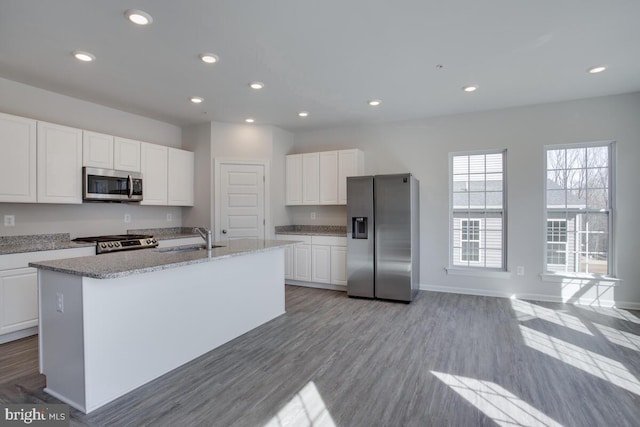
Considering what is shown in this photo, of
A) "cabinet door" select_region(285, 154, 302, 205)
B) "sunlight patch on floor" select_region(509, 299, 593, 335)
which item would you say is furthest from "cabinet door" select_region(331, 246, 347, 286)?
"sunlight patch on floor" select_region(509, 299, 593, 335)

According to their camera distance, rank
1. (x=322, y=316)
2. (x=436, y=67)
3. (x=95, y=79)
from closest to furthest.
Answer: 1. (x=436, y=67)
2. (x=95, y=79)
3. (x=322, y=316)

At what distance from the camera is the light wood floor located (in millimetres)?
1996

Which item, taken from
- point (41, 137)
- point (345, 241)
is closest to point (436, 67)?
point (345, 241)

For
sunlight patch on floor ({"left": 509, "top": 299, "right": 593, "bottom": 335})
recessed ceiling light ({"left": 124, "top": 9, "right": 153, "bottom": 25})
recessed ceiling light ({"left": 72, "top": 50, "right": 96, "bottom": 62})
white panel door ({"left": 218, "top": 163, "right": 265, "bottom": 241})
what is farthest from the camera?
white panel door ({"left": 218, "top": 163, "right": 265, "bottom": 241})

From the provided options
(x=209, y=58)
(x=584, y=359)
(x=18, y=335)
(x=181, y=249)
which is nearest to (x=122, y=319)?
(x=181, y=249)

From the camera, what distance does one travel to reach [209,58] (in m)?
3.02

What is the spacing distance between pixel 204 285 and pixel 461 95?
362 centimetres

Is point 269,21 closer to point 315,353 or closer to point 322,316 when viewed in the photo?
point 315,353

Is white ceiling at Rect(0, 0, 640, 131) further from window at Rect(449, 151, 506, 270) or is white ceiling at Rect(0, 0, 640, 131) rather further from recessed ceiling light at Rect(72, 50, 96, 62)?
window at Rect(449, 151, 506, 270)

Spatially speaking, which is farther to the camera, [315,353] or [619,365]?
[315,353]

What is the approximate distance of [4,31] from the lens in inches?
99.8

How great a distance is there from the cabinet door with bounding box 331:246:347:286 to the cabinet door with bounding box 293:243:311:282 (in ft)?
1.38

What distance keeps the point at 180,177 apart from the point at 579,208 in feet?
18.5

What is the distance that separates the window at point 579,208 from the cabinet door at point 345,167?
2.60 m
